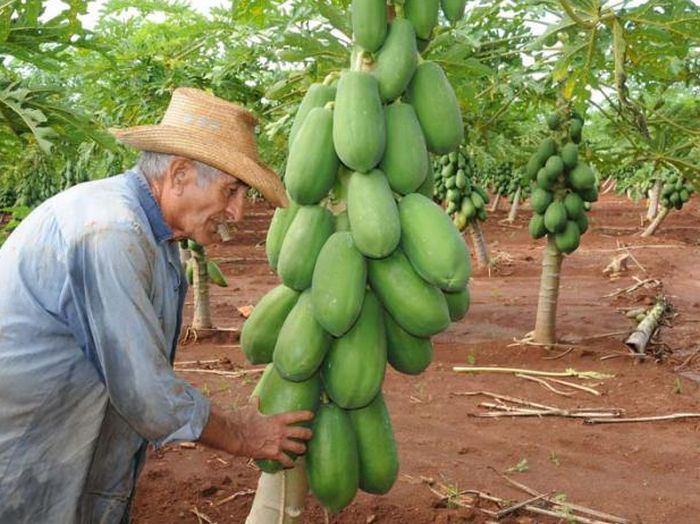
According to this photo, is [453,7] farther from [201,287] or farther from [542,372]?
[201,287]

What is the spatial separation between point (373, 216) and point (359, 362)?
0.34 m

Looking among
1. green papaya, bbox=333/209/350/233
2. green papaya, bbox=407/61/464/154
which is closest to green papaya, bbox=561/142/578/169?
green papaya, bbox=407/61/464/154

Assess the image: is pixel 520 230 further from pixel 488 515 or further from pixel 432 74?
pixel 432 74

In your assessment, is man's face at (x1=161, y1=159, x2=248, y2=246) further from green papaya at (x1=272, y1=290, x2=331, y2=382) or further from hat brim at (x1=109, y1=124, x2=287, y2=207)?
green papaya at (x1=272, y1=290, x2=331, y2=382)

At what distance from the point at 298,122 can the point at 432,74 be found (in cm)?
37

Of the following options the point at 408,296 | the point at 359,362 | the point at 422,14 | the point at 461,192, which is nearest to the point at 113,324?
the point at 359,362

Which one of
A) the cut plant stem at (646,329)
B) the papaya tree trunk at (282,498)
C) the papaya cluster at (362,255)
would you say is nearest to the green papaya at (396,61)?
the papaya cluster at (362,255)

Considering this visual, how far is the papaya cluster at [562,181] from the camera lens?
19.3ft

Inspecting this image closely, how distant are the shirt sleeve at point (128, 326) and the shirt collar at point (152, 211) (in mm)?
145

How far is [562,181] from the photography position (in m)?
6.03

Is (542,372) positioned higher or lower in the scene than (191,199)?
lower

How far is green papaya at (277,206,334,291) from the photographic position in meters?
1.85

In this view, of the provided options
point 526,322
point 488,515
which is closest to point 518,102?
point 526,322

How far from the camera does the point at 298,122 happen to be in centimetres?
203
